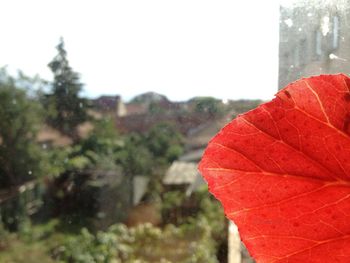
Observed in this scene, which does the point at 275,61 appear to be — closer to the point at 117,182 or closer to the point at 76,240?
the point at 117,182

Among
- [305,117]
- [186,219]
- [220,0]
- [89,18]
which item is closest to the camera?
[305,117]

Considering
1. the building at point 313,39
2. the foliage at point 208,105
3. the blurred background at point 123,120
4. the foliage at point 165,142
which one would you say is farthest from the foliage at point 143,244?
the building at point 313,39

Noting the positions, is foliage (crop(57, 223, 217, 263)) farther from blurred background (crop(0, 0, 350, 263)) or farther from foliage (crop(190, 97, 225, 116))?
foliage (crop(190, 97, 225, 116))

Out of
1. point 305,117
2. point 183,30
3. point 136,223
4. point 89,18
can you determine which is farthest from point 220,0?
point 136,223

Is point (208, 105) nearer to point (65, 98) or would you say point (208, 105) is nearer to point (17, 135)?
point (65, 98)

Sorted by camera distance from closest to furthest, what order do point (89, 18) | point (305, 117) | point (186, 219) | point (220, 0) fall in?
1. point (305, 117)
2. point (220, 0)
3. point (89, 18)
4. point (186, 219)

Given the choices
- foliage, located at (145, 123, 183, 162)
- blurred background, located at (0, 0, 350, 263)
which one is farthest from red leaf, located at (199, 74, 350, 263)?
foliage, located at (145, 123, 183, 162)

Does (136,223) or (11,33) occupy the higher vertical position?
(11,33)
